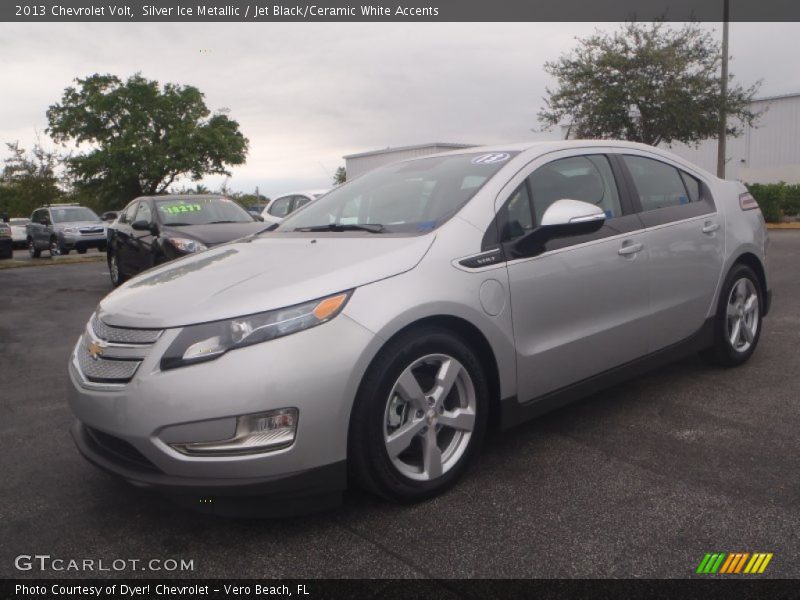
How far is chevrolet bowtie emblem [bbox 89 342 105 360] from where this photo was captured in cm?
287

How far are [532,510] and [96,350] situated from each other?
6.26ft

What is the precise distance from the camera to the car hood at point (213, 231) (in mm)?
9055

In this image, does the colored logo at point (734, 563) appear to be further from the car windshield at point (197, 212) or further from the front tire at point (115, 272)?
the front tire at point (115, 272)

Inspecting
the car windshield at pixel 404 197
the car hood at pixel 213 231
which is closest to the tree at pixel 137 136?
the car hood at pixel 213 231

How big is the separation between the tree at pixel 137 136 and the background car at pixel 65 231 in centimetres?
2644

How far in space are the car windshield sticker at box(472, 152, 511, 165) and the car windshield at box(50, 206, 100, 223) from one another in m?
21.2

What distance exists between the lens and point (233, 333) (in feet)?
8.57

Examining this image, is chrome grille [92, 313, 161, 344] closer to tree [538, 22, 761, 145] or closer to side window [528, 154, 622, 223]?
side window [528, 154, 622, 223]

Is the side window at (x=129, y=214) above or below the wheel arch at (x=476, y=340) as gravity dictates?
above

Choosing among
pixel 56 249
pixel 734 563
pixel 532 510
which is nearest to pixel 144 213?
pixel 532 510

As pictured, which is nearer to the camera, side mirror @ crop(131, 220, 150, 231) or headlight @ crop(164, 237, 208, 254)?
headlight @ crop(164, 237, 208, 254)

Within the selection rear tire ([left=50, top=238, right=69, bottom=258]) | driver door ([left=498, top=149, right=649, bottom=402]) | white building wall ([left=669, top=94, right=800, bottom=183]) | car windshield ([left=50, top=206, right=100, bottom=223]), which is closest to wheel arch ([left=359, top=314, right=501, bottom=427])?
driver door ([left=498, top=149, right=649, bottom=402])

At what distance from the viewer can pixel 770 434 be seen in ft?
11.9

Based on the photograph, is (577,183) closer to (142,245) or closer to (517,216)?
(517,216)
